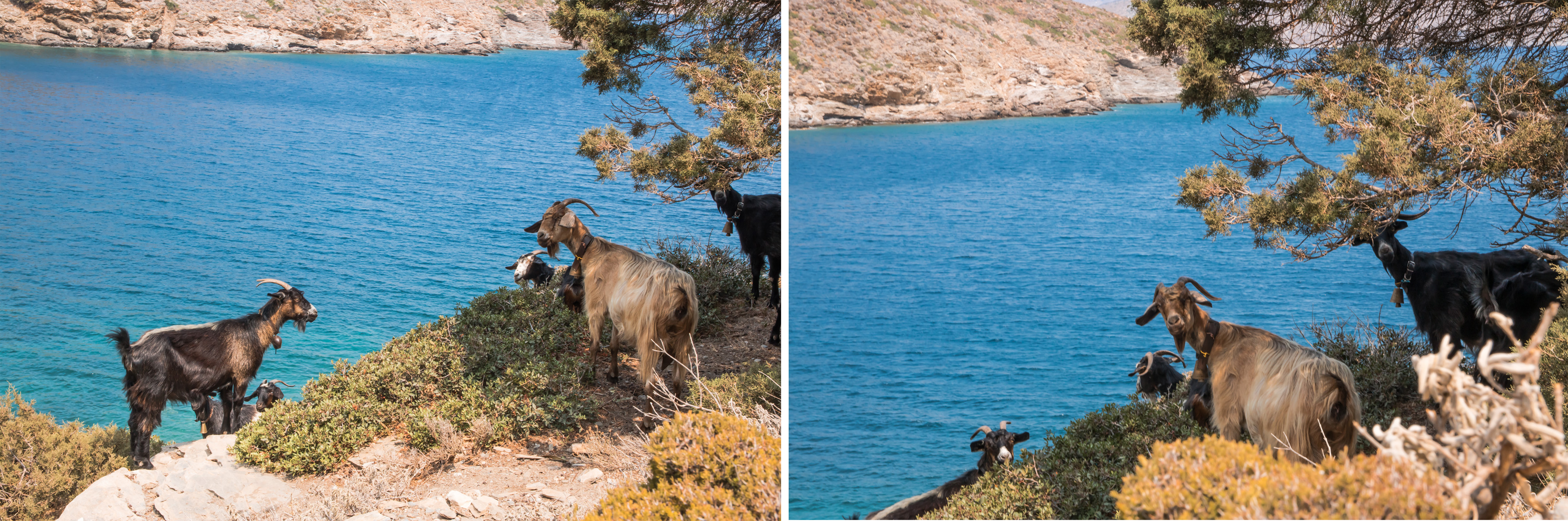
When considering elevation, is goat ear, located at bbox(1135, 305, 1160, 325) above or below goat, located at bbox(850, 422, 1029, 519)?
above

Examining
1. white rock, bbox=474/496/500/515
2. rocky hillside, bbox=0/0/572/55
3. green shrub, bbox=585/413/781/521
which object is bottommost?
white rock, bbox=474/496/500/515

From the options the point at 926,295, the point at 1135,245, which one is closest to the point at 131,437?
the point at 926,295

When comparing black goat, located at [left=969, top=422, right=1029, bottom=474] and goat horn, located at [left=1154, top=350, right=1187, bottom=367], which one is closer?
black goat, located at [left=969, top=422, right=1029, bottom=474]

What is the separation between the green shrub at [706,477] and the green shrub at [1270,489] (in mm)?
1462

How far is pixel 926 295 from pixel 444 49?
1335cm

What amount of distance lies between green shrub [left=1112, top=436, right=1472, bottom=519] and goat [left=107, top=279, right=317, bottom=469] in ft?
18.5

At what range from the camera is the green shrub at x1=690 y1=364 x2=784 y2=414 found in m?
5.57

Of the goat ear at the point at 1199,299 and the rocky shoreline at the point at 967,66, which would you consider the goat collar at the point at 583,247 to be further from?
the rocky shoreline at the point at 967,66

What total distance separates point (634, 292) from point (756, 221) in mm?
1999

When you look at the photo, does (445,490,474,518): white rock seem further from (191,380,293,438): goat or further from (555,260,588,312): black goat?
(191,380,293,438): goat

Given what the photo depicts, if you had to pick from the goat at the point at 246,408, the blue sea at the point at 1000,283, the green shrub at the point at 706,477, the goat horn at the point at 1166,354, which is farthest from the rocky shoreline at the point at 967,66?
the green shrub at the point at 706,477

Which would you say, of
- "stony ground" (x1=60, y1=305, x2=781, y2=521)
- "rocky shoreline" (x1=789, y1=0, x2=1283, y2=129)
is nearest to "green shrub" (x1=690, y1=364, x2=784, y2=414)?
"stony ground" (x1=60, y1=305, x2=781, y2=521)

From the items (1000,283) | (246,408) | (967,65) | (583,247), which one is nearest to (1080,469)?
(583,247)

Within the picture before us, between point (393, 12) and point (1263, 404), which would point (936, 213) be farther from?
point (1263, 404)
